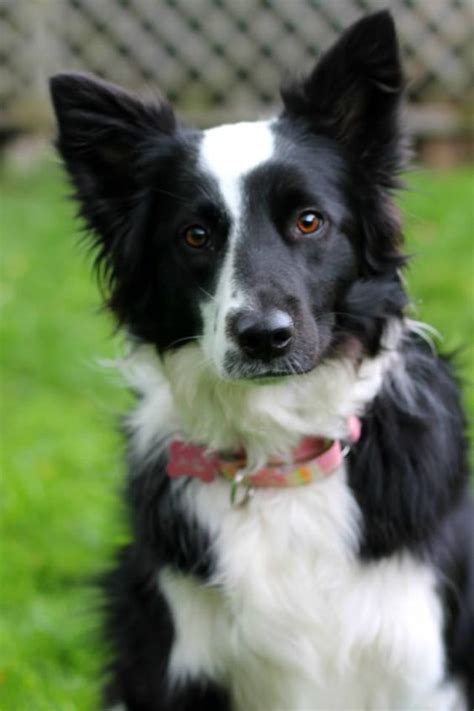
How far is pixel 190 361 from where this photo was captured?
3359 millimetres

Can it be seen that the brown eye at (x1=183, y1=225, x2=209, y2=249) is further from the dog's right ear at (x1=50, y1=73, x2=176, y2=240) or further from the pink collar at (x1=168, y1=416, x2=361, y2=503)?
the pink collar at (x1=168, y1=416, x2=361, y2=503)

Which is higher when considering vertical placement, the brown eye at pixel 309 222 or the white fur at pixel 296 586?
the brown eye at pixel 309 222

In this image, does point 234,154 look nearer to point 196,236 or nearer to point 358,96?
point 196,236

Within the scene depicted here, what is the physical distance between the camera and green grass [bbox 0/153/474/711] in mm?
4086

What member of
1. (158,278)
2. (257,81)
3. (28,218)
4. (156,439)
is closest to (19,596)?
(156,439)

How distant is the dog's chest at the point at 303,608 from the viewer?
3.24 metres

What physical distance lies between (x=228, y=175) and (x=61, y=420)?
2800 millimetres

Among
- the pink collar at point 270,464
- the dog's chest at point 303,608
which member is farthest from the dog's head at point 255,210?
the dog's chest at point 303,608

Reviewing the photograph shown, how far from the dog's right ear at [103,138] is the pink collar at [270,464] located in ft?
2.22

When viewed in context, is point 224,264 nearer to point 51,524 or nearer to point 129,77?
point 51,524

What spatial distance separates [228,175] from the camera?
3189 millimetres

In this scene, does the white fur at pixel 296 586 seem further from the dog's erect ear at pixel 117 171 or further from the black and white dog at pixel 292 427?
the dog's erect ear at pixel 117 171

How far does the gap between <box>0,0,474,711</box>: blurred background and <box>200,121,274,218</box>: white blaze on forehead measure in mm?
341

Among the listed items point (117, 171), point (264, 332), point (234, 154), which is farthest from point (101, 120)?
point (264, 332)
